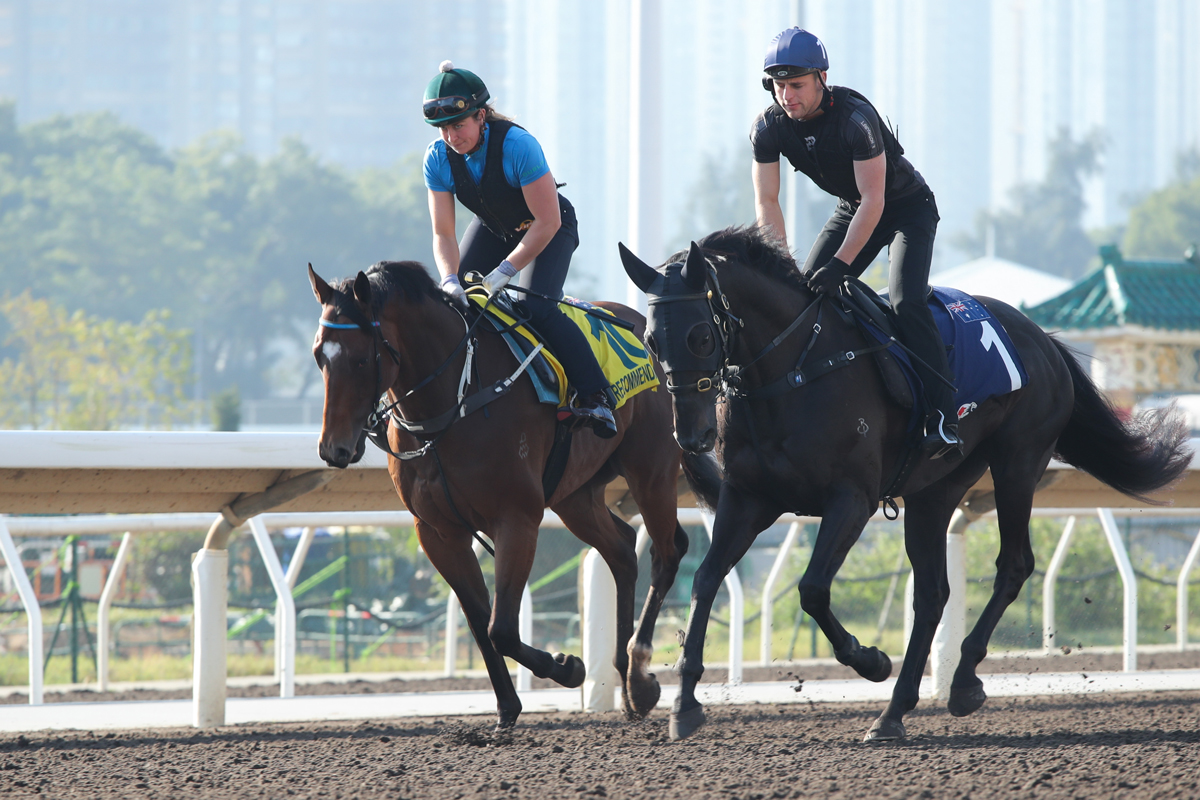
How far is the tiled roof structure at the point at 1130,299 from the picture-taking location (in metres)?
17.3

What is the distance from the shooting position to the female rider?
547 cm

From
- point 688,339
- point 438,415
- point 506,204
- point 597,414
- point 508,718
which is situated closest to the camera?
point 688,339

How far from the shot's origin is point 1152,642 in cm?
1374

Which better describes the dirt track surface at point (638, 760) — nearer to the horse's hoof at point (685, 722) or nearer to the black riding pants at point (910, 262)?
the horse's hoof at point (685, 722)

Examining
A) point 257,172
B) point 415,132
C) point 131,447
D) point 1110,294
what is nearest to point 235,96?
point 415,132

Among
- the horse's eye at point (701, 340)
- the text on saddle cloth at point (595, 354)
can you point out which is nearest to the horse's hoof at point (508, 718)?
the text on saddle cloth at point (595, 354)

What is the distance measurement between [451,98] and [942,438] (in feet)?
7.84

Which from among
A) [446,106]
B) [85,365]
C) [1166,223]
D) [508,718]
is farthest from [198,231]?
[508,718]

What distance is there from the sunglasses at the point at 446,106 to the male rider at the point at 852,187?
1.19 m

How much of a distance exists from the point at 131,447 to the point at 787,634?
927 cm

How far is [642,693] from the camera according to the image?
19.6 ft

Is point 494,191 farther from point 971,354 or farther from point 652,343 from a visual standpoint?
point 971,354

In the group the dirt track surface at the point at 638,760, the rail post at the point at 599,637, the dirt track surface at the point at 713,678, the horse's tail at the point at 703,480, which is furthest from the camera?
the dirt track surface at the point at 713,678

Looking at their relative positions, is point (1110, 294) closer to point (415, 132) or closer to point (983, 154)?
point (415, 132)
